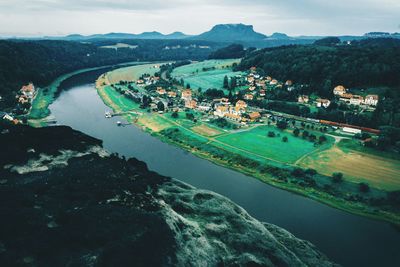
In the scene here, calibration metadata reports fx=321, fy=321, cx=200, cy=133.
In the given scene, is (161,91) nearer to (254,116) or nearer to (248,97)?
(248,97)

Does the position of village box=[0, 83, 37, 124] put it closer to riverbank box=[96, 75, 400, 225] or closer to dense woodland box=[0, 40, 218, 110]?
dense woodland box=[0, 40, 218, 110]

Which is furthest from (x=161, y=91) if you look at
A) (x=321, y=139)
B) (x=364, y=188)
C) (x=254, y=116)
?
(x=364, y=188)

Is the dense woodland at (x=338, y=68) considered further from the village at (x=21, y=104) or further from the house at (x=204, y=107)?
the village at (x=21, y=104)

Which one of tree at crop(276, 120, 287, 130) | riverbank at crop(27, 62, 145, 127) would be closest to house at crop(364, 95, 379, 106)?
tree at crop(276, 120, 287, 130)

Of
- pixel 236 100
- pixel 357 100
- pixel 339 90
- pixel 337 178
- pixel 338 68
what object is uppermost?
pixel 338 68

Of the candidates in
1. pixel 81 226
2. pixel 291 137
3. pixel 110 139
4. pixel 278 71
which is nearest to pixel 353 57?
pixel 278 71

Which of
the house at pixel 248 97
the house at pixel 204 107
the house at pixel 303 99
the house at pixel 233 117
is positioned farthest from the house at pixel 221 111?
the house at pixel 303 99
